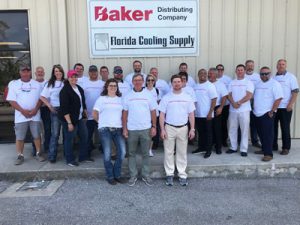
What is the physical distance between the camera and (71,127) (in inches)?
208

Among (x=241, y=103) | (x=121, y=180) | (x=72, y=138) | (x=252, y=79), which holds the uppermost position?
(x=252, y=79)

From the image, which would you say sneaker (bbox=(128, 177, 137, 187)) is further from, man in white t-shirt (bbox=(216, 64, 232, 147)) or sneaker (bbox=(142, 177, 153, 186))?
man in white t-shirt (bbox=(216, 64, 232, 147))

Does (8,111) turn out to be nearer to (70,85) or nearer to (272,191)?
(70,85)

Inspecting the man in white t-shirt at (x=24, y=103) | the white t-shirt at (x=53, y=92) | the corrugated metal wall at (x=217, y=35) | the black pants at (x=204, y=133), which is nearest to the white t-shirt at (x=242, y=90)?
the black pants at (x=204, y=133)

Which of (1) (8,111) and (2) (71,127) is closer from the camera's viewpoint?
(2) (71,127)

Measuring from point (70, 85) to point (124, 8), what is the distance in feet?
7.90

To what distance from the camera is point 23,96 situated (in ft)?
18.7

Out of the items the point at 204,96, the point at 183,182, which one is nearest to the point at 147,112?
the point at 183,182

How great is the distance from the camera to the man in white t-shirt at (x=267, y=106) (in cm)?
563

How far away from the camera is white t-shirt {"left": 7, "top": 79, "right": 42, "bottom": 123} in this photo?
18.7 ft

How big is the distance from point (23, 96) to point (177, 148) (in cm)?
283

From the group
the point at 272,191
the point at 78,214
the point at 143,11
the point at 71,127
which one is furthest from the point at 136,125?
the point at 143,11

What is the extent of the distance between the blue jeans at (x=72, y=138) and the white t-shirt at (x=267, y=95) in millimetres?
3072

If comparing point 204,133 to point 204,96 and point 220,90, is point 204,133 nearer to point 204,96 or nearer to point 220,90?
point 204,96
